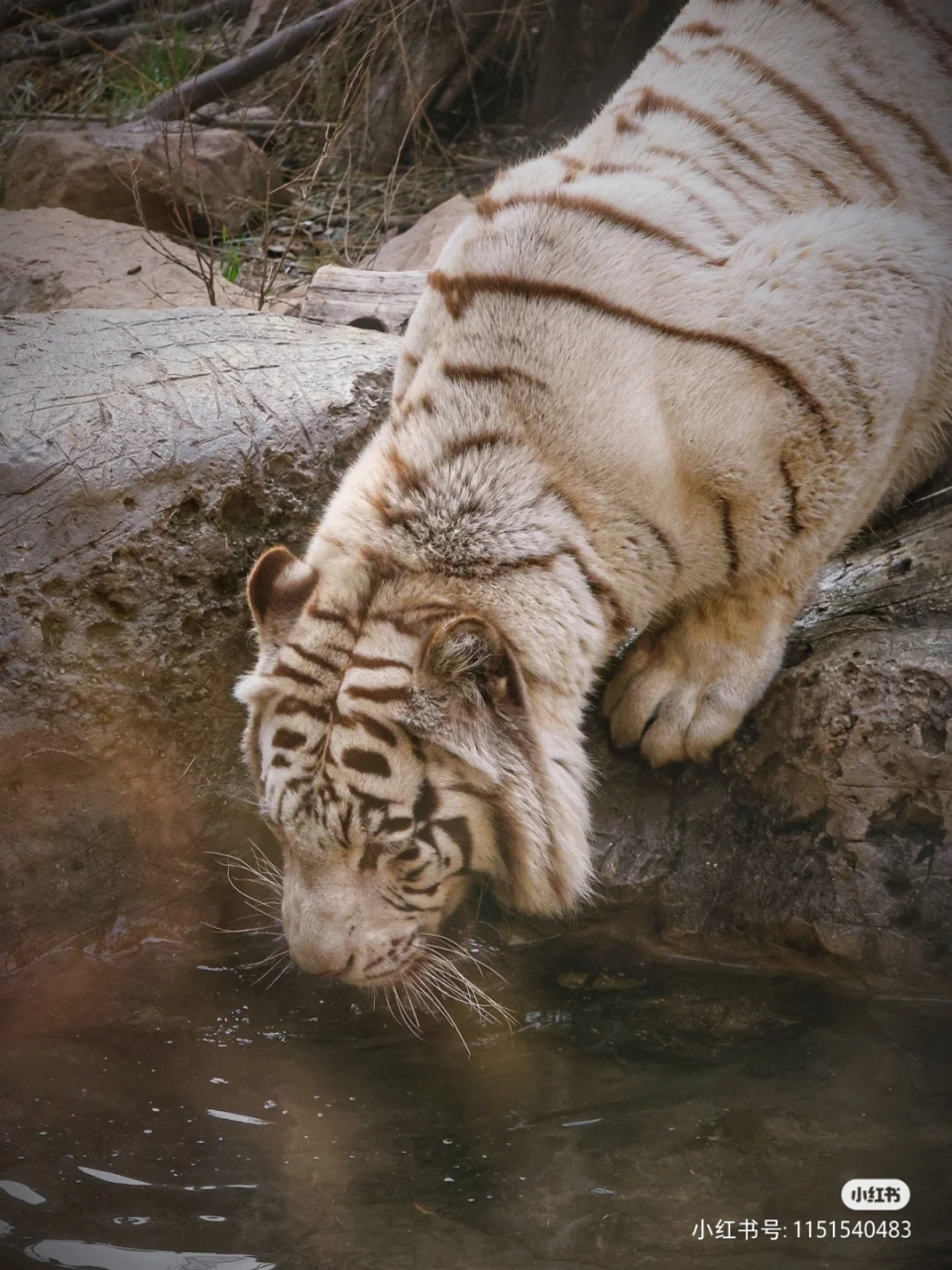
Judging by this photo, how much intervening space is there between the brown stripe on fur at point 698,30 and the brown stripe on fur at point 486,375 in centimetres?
143

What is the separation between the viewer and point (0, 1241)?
236cm

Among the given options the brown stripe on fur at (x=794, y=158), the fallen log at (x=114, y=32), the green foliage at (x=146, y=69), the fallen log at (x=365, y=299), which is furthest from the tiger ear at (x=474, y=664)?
the fallen log at (x=114, y=32)

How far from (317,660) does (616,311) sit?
3.31ft

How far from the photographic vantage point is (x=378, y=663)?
100 inches

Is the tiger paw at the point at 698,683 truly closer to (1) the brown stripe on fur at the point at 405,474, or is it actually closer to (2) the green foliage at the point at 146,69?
(1) the brown stripe on fur at the point at 405,474


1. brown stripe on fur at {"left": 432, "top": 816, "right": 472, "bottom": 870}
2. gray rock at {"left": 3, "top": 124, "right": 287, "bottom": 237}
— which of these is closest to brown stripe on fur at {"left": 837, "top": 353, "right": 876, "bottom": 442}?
brown stripe on fur at {"left": 432, "top": 816, "right": 472, "bottom": 870}

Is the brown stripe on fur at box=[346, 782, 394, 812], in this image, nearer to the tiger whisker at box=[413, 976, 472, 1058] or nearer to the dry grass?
the tiger whisker at box=[413, 976, 472, 1058]

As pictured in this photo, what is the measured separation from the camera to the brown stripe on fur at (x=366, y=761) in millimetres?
2529

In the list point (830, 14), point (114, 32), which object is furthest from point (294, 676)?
point (114, 32)

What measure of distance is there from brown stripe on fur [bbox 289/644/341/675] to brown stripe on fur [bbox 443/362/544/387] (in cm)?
69

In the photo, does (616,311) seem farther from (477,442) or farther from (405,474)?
(405,474)

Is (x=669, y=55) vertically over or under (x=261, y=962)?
over

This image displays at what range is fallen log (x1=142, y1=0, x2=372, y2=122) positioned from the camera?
23.7ft

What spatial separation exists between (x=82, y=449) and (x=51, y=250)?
9.79ft
